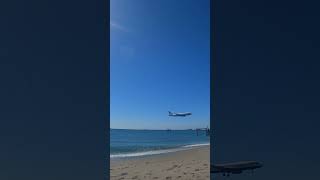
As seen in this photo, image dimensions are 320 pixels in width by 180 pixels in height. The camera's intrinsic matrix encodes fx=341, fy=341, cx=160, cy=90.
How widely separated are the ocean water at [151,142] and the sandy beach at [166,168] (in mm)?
101

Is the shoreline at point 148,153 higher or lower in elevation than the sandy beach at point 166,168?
higher

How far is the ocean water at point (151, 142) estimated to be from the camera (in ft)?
9.21

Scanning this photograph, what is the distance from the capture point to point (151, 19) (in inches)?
100.0

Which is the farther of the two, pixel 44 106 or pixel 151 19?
pixel 151 19

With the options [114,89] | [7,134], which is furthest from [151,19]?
[7,134]

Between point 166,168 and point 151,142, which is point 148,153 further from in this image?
point 166,168

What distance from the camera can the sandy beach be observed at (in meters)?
2.46
